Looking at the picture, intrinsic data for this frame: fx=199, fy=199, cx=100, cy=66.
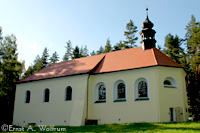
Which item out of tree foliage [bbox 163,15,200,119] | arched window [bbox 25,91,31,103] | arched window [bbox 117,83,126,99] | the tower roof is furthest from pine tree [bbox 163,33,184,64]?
arched window [bbox 25,91,31,103]

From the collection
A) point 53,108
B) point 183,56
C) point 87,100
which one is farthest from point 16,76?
point 183,56

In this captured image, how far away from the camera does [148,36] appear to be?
64.0ft

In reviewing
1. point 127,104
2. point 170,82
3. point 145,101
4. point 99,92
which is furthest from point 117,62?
point 170,82

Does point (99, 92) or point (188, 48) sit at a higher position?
point (188, 48)

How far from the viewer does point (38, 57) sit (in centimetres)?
5234

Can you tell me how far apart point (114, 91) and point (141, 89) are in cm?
244

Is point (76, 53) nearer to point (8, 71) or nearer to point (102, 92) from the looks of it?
point (8, 71)

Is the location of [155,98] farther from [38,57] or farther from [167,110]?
[38,57]

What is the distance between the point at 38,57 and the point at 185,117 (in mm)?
43306

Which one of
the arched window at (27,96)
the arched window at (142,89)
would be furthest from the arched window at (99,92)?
the arched window at (27,96)

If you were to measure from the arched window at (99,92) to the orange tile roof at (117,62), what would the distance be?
1338 mm

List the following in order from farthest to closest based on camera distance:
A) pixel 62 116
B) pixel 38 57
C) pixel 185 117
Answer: pixel 38 57
pixel 62 116
pixel 185 117

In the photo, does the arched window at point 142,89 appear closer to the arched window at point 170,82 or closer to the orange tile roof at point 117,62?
the orange tile roof at point 117,62

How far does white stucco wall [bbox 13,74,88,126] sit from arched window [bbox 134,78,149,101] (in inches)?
185
